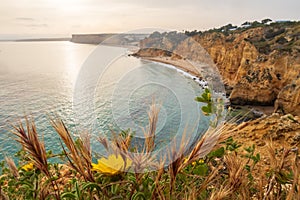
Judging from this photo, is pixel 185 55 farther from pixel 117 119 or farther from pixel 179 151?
pixel 179 151

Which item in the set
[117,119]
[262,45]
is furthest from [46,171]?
[262,45]

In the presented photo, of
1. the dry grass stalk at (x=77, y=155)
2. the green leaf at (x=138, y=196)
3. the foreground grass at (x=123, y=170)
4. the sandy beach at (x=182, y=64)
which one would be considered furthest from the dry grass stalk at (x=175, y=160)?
the sandy beach at (x=182, y=64)

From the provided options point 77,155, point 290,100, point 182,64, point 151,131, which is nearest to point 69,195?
point 77,155

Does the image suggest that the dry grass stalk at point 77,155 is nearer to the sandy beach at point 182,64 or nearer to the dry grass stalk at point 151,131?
the dry grass stalk at point 151,131

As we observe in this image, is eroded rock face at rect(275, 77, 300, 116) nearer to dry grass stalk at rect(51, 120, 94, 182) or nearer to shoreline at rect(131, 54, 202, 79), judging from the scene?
shoreline at rect(131, 54, 202, 79)

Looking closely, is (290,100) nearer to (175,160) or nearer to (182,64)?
(182,64)

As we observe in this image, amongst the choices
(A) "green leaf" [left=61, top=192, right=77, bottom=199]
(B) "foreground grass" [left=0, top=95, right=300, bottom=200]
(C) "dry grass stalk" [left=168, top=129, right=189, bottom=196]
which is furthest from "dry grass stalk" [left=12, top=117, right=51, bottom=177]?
(C) "dry grass stalk" [left=168, top=129, right=189, bottom=196]

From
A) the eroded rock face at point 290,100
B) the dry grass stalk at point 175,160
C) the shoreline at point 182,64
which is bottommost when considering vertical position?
the eroded rock face at point 290,100
